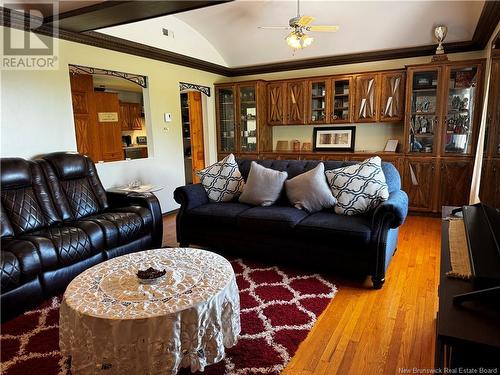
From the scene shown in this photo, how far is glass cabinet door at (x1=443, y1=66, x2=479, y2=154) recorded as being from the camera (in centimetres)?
429

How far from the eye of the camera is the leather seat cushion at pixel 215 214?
3199 millimetres

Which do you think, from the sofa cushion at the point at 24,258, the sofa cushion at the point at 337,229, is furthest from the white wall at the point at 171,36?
the sofa cushion at the point at 337,229

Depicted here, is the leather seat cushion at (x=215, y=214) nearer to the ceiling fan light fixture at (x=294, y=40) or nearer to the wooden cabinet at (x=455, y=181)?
the ceiling fan light fixture at (x=294, y=40)

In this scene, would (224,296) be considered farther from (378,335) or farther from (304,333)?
(378,335)

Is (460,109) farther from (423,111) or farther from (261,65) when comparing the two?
(261,65)

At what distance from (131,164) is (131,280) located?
2823mm

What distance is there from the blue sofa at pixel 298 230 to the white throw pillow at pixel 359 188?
0.27ft

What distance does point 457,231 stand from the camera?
189 cm

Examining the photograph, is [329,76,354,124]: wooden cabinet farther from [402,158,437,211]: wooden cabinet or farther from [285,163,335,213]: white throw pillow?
[285,163,335,213]: white throw pillow

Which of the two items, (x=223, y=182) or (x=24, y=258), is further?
(x=223, y=182)

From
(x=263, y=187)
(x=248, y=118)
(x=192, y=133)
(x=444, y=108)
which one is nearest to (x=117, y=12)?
(x=263, y=187)

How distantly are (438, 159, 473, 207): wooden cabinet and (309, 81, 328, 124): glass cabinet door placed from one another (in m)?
1.85

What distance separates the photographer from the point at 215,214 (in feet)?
10.7

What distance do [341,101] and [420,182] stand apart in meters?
1.68
